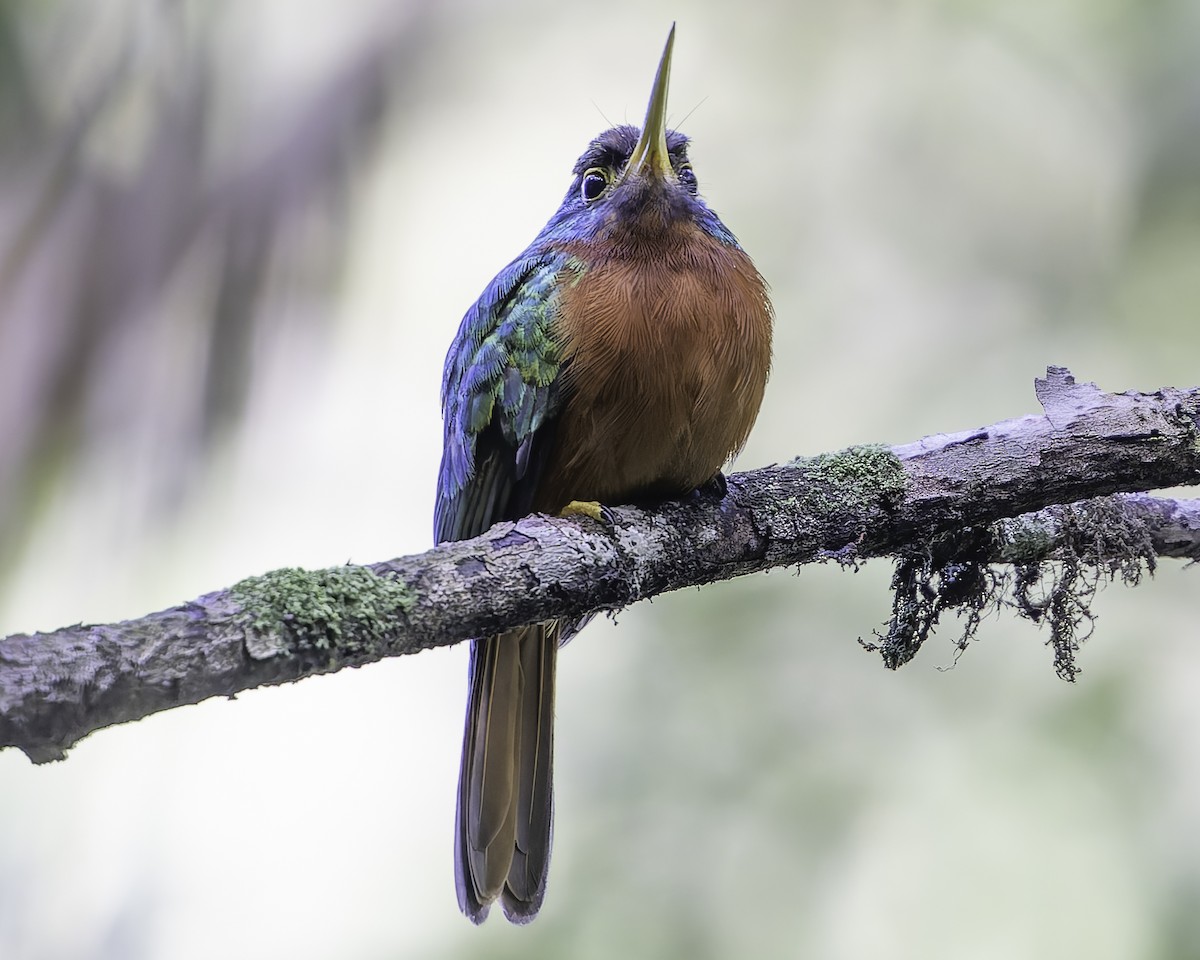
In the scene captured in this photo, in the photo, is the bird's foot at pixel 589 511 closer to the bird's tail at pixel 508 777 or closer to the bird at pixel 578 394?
the bird at pixel 578 394

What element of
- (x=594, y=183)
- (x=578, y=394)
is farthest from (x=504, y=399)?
(x=594, y=183)

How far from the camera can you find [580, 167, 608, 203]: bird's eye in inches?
119

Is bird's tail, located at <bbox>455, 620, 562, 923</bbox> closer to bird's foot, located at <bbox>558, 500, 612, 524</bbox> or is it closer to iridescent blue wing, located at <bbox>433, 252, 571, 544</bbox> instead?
iridescent blue wing, located at <bbox>433, 252, 571, 544</bbox>

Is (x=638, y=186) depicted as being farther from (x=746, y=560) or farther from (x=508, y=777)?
(x=508, y=777)

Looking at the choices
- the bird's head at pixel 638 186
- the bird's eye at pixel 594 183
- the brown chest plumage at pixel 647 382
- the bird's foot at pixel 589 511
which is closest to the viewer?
the bird's foot at pixel 589 511

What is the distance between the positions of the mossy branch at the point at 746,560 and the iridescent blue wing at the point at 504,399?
1.13ft

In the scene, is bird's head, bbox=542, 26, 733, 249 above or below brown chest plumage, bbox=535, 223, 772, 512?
Answer: above

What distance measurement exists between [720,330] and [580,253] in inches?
15.6

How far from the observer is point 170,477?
3.38 m

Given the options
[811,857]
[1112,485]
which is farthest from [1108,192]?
[1112,485]

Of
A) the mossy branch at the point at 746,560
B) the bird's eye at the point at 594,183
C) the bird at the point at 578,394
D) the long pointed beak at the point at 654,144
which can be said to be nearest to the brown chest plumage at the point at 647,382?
the bird at the point at 578,394

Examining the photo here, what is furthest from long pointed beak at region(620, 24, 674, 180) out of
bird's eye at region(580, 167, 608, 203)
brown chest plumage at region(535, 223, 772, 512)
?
brown chest plumage at region(535, 223, 772, 512)

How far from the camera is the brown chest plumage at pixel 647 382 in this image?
97.9 inches

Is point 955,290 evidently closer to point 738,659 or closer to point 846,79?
point 846,79
